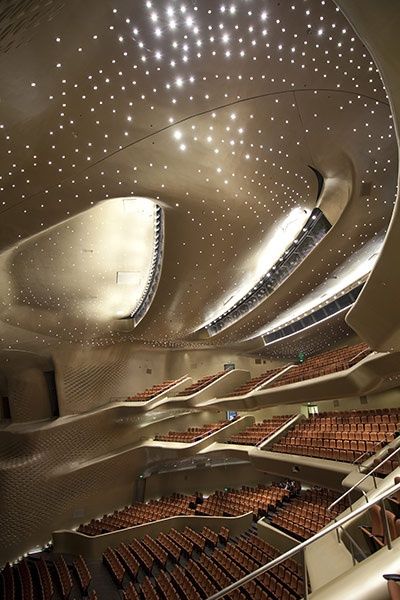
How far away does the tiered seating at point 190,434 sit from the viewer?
624 inches

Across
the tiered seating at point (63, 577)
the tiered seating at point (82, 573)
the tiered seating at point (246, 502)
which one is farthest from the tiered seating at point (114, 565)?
the tiered seating at point (246, 502)

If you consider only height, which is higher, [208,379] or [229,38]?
[229,38]

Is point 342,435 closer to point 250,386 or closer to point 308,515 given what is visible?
point 308,515

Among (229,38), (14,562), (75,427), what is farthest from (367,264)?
(14,562)

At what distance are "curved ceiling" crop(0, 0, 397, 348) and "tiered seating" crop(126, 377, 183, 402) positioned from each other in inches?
376

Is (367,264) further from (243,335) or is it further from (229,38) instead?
(229,38)

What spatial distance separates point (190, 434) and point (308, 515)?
27.6ft

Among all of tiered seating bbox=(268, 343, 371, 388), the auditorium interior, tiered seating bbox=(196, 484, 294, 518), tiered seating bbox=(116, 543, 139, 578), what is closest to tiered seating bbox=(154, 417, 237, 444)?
the auditorium interior

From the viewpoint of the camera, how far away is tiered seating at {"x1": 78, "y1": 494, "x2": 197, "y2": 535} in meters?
13.5

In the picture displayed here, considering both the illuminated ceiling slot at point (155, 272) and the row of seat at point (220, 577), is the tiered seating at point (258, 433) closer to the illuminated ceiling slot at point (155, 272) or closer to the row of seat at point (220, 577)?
the row of seat at point (220, 577)

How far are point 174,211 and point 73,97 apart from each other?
334 centimetres

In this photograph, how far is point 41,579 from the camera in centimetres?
1052

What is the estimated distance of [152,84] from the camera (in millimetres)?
4504

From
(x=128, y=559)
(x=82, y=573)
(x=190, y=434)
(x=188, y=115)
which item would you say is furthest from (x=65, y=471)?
(x=188, y=115)
